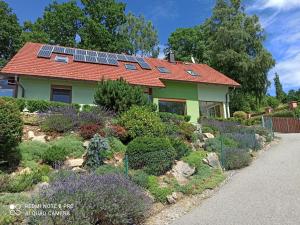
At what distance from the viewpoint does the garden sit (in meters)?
6.24

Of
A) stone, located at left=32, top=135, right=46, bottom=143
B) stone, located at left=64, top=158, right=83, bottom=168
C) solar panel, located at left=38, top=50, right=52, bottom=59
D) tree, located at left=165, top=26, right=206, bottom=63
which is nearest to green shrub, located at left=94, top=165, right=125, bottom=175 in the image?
stone, located at left=64, top=158, right=83, bottom=168

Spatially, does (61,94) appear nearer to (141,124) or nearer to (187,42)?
(141,124)

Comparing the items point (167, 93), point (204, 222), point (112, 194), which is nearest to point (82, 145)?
point (112, 194)

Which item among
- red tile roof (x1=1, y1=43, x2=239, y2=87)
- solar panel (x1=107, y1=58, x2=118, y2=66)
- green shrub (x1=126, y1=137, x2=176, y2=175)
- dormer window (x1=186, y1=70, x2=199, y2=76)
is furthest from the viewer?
dormer window (x1=186, y1=70, x2=199, y2=76)

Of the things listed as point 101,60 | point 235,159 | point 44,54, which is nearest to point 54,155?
point 235,159

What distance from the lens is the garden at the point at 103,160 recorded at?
6.24 metres

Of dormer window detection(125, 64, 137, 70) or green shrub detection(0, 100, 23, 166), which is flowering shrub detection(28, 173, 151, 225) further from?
dormer window detection(125, 64, 137, 70)

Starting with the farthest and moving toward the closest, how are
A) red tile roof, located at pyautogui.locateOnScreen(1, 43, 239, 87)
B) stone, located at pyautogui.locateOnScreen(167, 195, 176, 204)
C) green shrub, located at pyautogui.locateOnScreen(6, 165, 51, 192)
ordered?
1. red tile roof, located at pyautogui.locateOnScreen(1, 43, 239, 87)
2. stone, located at pyautogui.locateOnScreen(167, 195, 176, 204)
3. green shrub, located at pyautogui.locateOnScreen(6, 165, 51, 192)

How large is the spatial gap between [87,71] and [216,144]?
9632mm

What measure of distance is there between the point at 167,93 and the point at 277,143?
7.98 m

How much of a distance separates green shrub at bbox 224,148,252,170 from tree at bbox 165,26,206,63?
26.9 m

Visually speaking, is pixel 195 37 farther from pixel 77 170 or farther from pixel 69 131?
pixel 77 170

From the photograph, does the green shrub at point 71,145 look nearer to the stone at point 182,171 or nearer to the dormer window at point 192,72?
the stone at point 182,171

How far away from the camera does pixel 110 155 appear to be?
1074 cm
